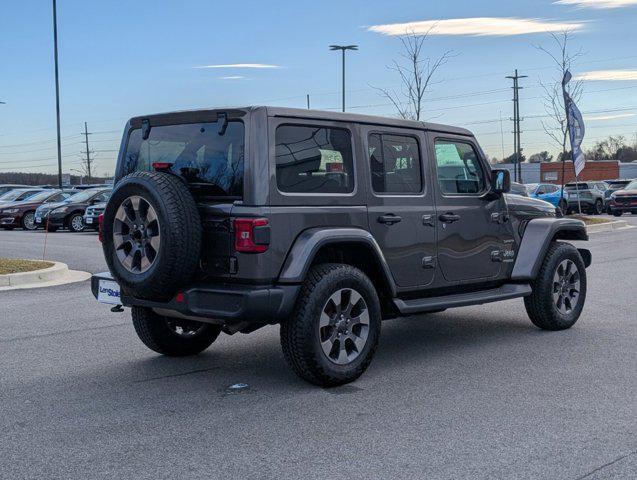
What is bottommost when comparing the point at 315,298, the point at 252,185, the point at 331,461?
the point at 331,461

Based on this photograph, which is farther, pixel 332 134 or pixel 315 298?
pixel 332 134

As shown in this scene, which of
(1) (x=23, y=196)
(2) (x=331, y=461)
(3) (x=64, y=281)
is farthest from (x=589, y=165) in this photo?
(2) (x=331, y=461)

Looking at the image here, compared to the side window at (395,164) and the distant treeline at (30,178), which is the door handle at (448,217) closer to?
the side window at (395,164)

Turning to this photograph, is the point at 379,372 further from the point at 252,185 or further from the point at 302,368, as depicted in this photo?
the point at 252,185

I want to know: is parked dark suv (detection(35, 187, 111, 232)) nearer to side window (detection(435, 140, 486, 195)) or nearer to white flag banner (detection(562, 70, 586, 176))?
white flag banner (detection(562, 70, 586, 176))

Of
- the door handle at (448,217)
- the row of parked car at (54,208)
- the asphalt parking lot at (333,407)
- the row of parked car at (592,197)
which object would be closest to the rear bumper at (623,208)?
the row of parked car at (592,197)

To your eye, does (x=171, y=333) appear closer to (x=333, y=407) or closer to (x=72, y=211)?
(x=333, y=407)

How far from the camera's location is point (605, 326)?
28.2 feet

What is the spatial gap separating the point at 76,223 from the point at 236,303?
2444 cm

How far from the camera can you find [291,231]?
595 centimetres

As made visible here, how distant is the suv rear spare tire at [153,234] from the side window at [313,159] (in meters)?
0.72

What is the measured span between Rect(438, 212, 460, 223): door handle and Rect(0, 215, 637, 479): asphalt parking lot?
1.15 metres

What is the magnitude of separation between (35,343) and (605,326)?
Answer: 5586mm

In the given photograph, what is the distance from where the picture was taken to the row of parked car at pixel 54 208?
1135 inches
